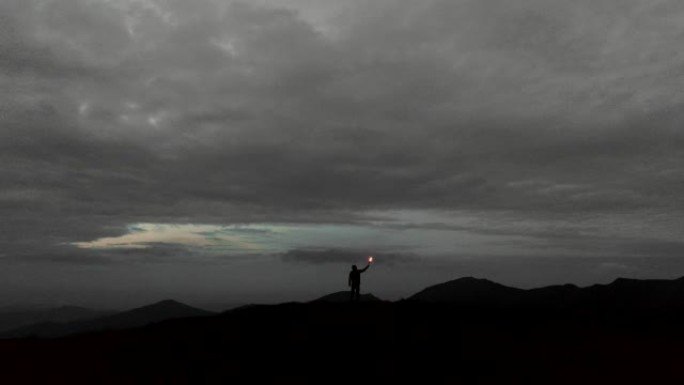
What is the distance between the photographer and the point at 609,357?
24375mm

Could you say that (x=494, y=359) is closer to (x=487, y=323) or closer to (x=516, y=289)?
(x=487, y=323)

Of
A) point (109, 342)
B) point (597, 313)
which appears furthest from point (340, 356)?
point (597, 313)

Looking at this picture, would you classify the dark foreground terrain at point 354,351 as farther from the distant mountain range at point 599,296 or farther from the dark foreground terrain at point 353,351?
the distant mountain range at point 599,296

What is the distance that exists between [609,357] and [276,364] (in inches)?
602

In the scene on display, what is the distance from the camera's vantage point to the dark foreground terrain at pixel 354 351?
2189 centimetres

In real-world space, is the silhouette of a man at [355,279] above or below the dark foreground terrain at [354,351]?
above

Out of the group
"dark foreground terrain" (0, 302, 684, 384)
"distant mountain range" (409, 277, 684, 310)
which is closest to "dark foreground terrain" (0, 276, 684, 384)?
"dark foreground terrain" (0, 302, 684, 384)

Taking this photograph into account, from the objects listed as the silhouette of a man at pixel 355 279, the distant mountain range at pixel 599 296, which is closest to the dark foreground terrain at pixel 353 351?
the silhouette of a man at pixel 355 279

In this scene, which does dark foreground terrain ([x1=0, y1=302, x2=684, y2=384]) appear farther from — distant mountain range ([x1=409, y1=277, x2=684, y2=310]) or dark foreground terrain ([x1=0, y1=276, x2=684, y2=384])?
distant mountain range ([x1=409, y1=277, x2=684, y2=310])

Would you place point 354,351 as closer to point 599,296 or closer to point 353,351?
point 353,351

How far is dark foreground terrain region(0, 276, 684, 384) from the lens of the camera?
71.8ft

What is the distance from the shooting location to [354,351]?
76.8ft

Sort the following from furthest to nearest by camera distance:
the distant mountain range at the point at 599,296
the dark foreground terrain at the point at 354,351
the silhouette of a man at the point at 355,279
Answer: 1. the distant mountain range at the point at 599,296
2. the silhouette of a man at the point at 355,279
3. the dark foreground terrain at the point at 354,351

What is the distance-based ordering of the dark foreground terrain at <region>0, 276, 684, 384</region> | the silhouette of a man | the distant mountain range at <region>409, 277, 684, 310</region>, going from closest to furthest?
the dark foreground terrain at <region>0, 276, 684, 384</region> < the silhouette of a man < the distant mountain range at <region>409, 277, 684, 310</region>
